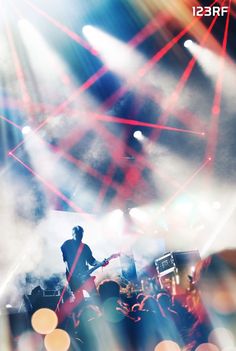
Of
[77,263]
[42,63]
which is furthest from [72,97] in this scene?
[77,263]

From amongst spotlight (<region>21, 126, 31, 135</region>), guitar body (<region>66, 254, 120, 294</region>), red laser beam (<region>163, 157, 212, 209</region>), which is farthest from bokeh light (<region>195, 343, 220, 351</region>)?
red laser beam (<region>163, 157, 212, 209</region>)

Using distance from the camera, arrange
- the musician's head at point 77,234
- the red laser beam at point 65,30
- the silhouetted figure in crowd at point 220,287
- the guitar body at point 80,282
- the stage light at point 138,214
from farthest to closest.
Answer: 1. the stage light at point 138,214
2. the red laser beam at point 65,30
3. the musician's head at point 77,234
4. the guitar body at point 80,282
5. the silhouetted figure in crowd at point 220,287

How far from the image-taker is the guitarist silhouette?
5365 mm

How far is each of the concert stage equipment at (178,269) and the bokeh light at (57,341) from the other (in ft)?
19.3

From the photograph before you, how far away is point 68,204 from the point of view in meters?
8.82

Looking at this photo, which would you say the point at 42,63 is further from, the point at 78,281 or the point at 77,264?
the point at 78,281

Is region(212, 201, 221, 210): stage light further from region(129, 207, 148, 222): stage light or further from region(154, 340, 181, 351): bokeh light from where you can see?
region(154, 340, 181, 351): bokeh light

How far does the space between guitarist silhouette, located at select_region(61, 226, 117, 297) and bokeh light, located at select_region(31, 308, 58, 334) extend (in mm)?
1915

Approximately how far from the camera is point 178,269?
813cm

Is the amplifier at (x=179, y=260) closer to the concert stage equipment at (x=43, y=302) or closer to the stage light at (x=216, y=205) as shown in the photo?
the stage light at (x=216, y=205)

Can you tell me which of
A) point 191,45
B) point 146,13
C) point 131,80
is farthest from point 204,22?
point 131,80

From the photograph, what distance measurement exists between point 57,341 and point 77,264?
10.4 feet

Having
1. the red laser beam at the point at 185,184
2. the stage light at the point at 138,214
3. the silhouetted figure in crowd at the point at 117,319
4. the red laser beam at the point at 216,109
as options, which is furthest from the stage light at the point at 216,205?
the silhouetted figure in crowd at the point at 117,319

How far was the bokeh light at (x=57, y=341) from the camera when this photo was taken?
237 cm
